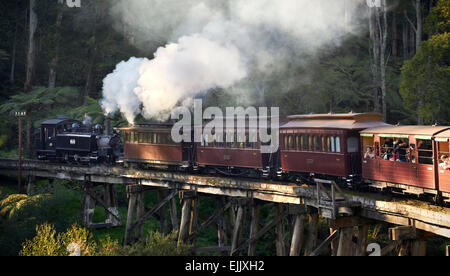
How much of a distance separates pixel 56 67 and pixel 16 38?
846 cm

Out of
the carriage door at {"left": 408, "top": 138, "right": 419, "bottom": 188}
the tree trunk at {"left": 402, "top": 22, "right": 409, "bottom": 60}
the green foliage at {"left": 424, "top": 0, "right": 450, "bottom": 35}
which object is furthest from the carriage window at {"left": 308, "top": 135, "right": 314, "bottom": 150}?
the tree trunk at {"left": 402, "top": 22, "right": 409, "bottom": 60}

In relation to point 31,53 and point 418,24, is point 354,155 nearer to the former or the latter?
point 418,24

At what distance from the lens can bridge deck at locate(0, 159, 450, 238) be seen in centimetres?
1560

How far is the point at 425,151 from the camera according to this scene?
17766mm

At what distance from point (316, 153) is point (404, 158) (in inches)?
160

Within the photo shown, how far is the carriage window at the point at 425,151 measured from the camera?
17.6 metres

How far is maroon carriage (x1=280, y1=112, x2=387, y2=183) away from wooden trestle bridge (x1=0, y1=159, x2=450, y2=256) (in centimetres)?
93

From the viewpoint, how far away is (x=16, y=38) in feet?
176

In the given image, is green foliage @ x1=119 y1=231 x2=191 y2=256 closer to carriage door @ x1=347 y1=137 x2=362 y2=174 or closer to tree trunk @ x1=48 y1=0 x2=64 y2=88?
carriage door @ x1=347 y1=137 x2=362 y2=174

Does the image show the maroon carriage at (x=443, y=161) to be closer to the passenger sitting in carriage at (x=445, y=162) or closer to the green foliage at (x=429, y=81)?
the passenger sitting in carriage at (x=445, y=162)

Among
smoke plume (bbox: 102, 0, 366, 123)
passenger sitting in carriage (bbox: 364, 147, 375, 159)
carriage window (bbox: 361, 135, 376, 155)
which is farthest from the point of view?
smoke plume (bbox: 102, 0, 366, 123)
